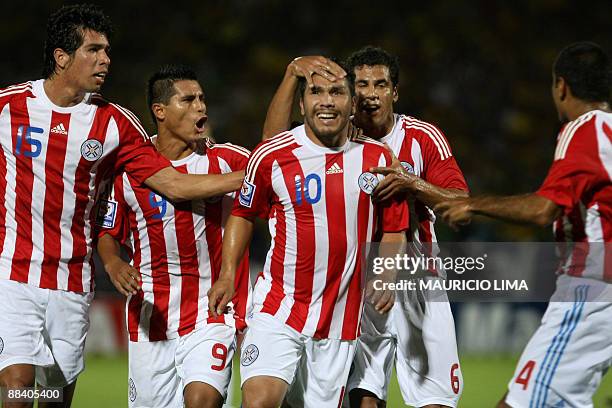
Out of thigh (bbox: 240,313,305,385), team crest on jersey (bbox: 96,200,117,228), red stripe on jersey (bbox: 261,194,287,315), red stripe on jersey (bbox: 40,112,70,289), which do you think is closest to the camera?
thigh (bbox: 240,313,305,385)

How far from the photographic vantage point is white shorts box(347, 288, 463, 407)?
564 cm

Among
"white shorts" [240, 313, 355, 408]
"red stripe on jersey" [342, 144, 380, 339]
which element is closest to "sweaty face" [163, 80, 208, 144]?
"red stripe on jersey" [342, 144, 380, 339]

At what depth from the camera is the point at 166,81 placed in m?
5.76

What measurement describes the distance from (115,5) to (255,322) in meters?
11.0

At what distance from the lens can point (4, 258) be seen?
5242 millimetres

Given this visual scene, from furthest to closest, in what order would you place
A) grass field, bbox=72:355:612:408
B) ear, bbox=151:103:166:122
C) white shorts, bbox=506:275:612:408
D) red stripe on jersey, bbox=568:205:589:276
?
grass field, bbox=72:355:612:408 → ear, bbox=151:103:166:122 → red stripe on jersey, bbox=568:205:589:276 → white shorts, bbox=506:275:612:408

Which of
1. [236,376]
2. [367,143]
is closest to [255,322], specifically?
[367,143]

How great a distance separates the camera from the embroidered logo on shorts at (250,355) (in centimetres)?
502

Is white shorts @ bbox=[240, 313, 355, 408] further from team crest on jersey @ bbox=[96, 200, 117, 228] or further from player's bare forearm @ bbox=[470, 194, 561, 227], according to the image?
player's bare forearm @ bbox=[470, 194, 561, 227]

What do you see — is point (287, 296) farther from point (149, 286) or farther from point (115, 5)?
point (115, 5)

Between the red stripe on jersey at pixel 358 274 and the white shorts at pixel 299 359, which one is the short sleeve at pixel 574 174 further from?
the white shorts at pixel 299 359

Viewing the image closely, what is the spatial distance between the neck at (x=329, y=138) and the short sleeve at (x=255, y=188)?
0.87 feet

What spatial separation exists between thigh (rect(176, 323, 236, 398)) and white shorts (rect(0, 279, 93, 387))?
598 millimetres

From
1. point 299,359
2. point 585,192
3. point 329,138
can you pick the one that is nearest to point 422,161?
point 329,138
